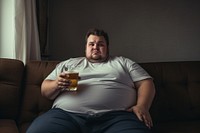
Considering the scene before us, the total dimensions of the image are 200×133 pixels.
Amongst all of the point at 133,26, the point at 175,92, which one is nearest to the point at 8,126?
the point at 175,92

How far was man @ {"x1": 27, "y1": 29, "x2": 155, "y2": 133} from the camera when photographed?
157 cm

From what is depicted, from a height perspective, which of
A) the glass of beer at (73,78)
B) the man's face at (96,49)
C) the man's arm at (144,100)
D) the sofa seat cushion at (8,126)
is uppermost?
the man's face at (96,49)

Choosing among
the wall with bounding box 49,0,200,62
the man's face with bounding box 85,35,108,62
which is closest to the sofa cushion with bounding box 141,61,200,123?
the man's face with bounding box 85,35,108,62

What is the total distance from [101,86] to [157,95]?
1.62 feet

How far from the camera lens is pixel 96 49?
1.97 meters

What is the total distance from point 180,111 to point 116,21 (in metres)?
1.06

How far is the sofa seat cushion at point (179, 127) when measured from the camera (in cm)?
177

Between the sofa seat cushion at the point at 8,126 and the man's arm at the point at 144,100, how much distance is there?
747 mm

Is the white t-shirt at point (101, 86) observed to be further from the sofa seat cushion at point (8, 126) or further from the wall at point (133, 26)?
the wall at point (133, 26)

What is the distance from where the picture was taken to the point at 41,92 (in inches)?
75.4

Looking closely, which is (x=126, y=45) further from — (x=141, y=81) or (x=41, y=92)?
(x=41, y=92)

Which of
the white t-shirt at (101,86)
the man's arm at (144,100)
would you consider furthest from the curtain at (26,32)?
the man's arm at (144,100)

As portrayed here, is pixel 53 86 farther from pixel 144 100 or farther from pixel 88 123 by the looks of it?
pixel 144 100

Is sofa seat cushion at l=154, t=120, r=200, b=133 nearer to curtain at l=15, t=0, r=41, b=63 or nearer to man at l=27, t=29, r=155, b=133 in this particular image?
man at l=27, t=29, r=155, b=133
